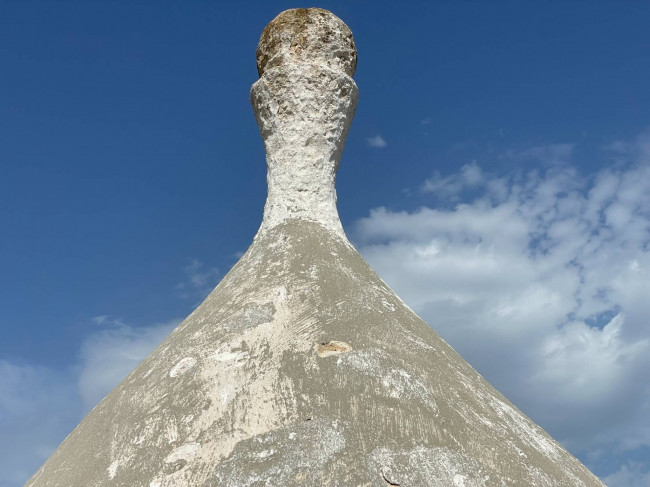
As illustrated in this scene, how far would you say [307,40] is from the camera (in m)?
7.13

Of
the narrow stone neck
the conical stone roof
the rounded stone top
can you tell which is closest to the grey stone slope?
the conical stone roof

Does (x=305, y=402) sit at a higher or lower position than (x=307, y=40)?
lower

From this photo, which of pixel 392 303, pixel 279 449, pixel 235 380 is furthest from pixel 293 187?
pixel 279 449

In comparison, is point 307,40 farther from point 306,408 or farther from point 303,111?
point 306,408

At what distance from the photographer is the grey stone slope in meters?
4.19

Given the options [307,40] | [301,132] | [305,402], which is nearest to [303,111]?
[301,132]

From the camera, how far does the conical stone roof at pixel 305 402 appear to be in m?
4.20

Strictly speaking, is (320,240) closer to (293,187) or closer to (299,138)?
(293,187)

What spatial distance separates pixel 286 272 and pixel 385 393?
154 centimetres

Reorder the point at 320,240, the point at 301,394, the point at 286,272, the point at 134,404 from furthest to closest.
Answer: the point at 320,240 < the point at 286,272 < the point at 134,404 < the point at 301,394

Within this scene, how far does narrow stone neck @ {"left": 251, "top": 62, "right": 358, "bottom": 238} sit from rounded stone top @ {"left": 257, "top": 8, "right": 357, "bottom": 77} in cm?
14

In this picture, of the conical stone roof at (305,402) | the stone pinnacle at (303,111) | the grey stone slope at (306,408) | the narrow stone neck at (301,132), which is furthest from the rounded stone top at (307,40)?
the grey stone slope at (306,408)

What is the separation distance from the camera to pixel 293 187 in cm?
678

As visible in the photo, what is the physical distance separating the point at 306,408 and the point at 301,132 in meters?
3.32
